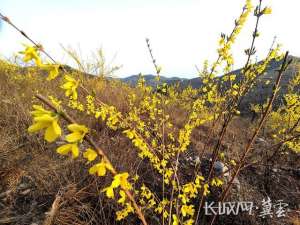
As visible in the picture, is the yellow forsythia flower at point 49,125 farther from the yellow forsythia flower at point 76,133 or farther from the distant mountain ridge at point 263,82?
the distant mountain ridge at point 263,82

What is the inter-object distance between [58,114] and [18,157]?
233 cm

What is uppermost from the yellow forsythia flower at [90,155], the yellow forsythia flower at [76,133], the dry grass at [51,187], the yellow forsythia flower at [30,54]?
the yellow forsythia flower at [30,54]

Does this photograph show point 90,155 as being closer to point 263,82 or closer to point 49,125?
point 49,125

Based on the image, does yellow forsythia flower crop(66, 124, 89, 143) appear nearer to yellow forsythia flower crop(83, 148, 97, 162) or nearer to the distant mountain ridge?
yellow forsythia flower crop(83, 148, 97, 162)

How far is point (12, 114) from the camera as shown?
12.9ft

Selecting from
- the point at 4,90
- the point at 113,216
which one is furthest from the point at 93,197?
the point at 4,90

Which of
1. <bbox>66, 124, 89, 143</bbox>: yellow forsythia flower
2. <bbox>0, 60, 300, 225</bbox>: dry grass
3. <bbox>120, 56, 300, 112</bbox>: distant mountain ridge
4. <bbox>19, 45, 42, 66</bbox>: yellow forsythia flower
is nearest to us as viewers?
<bbox>66, 124, 89, 143</bbox>: yellow forsythia flower

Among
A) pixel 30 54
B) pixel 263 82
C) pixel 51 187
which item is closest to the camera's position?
pixel 30 54

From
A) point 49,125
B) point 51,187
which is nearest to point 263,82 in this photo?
point 51,187

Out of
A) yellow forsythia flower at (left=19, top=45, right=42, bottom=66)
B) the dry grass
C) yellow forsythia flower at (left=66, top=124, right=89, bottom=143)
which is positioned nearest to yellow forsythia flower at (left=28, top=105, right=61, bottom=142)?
yellow forsythia flower at (left=66, top=124, right=89, bottom=143)

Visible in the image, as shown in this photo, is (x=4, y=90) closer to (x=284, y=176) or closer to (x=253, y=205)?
(x=253, y=205)

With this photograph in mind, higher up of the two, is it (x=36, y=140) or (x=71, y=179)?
(x=36, y=140)

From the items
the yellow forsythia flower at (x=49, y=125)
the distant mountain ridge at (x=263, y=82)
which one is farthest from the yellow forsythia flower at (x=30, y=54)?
the distant mountain ridge at (x=263, y=82)

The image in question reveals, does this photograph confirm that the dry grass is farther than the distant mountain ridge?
No
